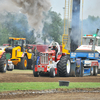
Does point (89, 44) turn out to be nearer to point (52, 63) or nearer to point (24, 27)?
point (52, 63)

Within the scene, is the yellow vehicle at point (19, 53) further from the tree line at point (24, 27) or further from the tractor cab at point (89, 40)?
the tree line at point (24, 27)

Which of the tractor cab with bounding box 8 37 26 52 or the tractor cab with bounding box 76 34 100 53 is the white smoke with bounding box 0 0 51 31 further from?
the tractor cab with bounding box 8 37 26 52

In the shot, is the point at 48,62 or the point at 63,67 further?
the point at 48,62

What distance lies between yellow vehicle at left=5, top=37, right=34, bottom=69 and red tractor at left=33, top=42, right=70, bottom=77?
8.23m

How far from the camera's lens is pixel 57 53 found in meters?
19.0

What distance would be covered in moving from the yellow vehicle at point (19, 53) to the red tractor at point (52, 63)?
8225 millimetres

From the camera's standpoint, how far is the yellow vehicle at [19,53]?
88.4ft

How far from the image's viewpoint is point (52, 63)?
18391 mm

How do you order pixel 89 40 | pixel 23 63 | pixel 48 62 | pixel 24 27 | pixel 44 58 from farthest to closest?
pixel 24 27
pixel 23 63
pixel 89 40
pixel 44 58
pixel 48 62

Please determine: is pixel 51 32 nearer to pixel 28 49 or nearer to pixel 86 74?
pixel 28 49

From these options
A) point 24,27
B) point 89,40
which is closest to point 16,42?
point 89,40

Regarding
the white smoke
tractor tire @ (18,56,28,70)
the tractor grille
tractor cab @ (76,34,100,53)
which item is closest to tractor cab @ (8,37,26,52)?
tractor tire @ (18,56,28,70)

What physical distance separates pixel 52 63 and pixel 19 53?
383 inches

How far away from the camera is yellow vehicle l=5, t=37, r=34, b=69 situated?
26938 millimetres
